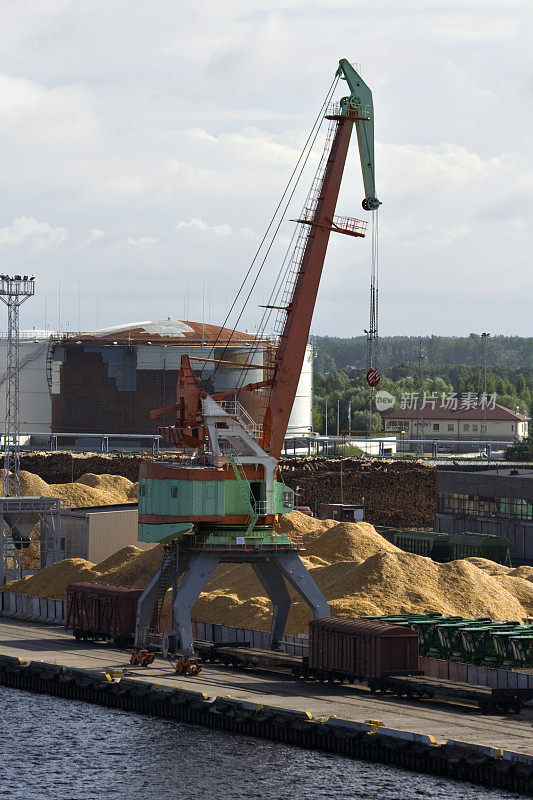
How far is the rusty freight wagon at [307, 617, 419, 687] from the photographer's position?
55.0m

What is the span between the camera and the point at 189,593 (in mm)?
62000

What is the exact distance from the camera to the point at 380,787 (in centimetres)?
4591

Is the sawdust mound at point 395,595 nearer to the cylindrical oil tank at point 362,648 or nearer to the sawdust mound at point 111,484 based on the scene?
the cylindrical oil tank at point 362,648

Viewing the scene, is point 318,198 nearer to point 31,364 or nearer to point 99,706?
point 99,706

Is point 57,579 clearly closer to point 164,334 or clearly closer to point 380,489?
point 380,489

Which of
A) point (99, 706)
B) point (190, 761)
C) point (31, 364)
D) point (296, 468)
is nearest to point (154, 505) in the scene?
point (99, 706)

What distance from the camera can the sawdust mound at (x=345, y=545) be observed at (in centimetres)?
→ 8569

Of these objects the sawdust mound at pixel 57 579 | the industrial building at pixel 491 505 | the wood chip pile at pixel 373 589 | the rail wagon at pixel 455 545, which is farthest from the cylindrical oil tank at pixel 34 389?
the wood chip pile at pixel 373 589

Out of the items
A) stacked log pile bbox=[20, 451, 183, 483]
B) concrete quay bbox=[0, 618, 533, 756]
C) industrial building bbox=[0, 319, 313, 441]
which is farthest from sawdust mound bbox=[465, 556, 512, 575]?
industrial building bbox=[0, 319, 313, 441]

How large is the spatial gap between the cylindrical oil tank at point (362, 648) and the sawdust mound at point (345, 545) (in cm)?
2662

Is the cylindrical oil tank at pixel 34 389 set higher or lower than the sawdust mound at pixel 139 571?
higher

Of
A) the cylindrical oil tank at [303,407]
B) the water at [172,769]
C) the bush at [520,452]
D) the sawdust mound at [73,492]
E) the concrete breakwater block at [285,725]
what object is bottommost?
the water at [172,769]

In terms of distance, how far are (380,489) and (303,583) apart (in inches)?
2878

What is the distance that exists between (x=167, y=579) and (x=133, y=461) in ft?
288
